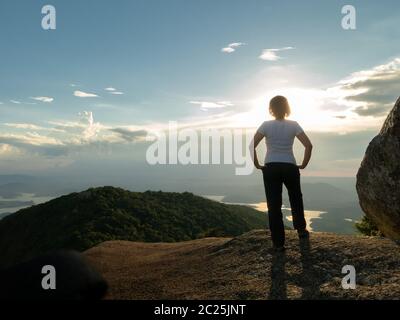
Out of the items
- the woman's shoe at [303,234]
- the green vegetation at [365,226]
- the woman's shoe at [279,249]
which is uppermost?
the woman's shoe at [303,234]

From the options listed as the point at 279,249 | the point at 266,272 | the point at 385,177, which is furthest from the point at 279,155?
the point at 385,177

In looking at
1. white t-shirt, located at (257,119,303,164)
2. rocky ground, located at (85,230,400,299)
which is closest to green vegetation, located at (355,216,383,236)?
rocky ground, located at (85,230,400,299)

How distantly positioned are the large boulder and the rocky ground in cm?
67

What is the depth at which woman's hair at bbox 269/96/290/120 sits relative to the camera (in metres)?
9.39

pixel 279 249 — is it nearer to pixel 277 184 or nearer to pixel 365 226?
pixel 277 184

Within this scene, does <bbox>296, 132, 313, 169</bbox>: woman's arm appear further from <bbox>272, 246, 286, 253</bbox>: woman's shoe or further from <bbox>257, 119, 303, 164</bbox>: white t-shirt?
<bbox>272, 246, 286, 253</bbox>: woman's shoe

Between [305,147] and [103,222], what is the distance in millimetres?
25953

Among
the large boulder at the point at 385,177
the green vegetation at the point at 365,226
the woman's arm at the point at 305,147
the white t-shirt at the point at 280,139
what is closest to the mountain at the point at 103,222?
the green vegetation at the point at 365,226

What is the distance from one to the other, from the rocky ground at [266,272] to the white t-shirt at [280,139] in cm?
228

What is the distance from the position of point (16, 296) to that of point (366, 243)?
7340 millimetres

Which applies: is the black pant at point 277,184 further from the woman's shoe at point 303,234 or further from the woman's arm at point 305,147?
the woman's shoe at point 303,234

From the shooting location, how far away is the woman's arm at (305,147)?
929 centimetres

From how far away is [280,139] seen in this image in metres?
9.13

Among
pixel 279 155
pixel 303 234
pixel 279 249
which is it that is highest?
pixel 279 155
